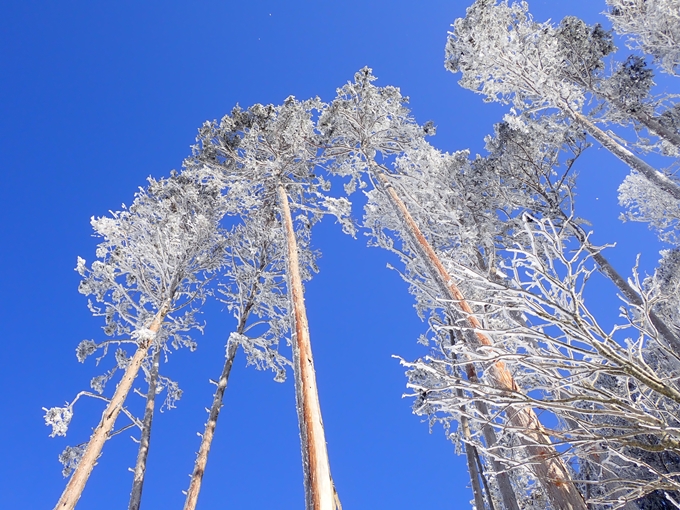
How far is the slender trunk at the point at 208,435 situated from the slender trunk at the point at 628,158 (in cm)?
1015

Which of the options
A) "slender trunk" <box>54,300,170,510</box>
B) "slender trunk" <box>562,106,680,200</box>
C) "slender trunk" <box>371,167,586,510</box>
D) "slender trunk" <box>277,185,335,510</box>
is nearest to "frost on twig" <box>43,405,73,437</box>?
"slender trunk" <box>54,300,170,510</box>

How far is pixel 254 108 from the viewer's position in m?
11.7

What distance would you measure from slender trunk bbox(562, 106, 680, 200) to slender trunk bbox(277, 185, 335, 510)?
8.19 meters

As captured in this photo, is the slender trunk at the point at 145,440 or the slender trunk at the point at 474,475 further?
the slender trunk at the point at 474,475

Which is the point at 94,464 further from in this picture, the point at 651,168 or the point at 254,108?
the point at 651,168

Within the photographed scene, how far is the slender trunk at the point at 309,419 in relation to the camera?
3.41 meters

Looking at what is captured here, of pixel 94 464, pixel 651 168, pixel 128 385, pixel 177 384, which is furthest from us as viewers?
pixel 177 384

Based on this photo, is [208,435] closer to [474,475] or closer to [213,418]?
[213,418]

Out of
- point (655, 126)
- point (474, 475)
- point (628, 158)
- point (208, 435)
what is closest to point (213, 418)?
point (208, 435)

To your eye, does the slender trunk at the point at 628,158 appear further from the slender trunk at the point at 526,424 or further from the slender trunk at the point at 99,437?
the slender trunk at the point at 99,437

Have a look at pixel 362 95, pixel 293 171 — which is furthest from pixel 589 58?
pixel 293 171

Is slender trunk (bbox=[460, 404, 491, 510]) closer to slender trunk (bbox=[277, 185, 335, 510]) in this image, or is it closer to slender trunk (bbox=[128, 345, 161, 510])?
slender trunk (bbox=[277, 185, 335, 510])

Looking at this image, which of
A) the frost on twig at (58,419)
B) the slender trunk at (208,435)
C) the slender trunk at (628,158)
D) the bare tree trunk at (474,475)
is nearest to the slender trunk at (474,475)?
the bare tree trunk at (474,475)

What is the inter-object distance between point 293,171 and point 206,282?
4029mm
